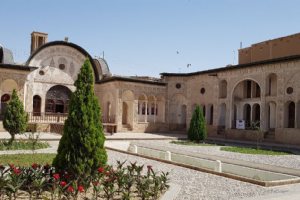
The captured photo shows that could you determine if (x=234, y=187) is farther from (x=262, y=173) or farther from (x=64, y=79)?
(x=64, y=79)

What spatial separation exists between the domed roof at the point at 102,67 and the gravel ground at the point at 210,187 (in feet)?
82.5

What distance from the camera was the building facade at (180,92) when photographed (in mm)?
25802

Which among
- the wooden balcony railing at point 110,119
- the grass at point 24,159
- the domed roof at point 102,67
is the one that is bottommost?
the grass at point 24,159

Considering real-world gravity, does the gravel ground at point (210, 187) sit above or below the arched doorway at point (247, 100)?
below

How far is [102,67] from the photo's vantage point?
3684 centimetres

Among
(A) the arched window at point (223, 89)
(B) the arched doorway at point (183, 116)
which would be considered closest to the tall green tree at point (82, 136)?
(A) the arched window at point (223, 89)

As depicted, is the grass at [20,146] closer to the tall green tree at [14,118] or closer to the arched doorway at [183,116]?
the tall green tree at [14,118]

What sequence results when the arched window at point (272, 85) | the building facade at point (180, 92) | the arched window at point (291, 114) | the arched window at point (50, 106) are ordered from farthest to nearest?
the arched window at point (50, 106) → the arched window at point (272, 85) → the arched window at point (291, 114) → the building facade at point (180, 92)

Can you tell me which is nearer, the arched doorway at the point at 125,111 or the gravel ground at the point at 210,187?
the gravel ground at the point at 210,187

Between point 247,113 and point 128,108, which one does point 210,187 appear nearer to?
point 247,113

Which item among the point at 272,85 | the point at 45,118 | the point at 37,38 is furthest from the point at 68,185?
the point at 37,38

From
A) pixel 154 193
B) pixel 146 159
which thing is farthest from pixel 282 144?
pixel 154 193

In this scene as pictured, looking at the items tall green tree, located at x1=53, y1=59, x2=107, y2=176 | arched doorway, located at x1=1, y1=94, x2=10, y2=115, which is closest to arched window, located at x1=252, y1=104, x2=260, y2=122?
arched doorway, located at x1=1, y1=94, x2=10, y2=115

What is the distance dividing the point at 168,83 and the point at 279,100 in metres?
12.0
